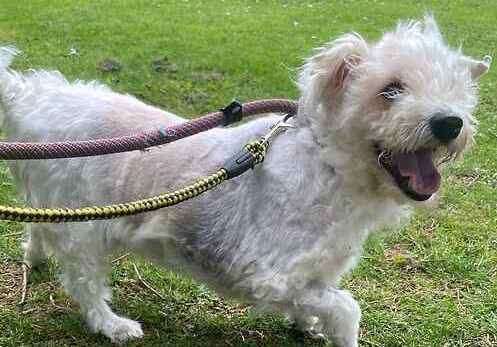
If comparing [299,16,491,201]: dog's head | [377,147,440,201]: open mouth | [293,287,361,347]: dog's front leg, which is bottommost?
[293,287,361,347]: dog's front leg

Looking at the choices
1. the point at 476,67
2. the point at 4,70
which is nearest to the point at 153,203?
the point at 4,70

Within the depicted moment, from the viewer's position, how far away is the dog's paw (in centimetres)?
399

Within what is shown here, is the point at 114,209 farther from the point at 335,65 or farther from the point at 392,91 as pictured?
the point at 392,91

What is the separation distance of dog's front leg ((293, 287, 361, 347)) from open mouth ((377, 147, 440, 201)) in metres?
0.64

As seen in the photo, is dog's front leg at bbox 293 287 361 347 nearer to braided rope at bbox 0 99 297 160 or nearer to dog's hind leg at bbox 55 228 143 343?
braided rope at bbox 0 99 297 160

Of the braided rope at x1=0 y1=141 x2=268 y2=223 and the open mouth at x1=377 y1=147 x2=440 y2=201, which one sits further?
the open mouth at x1=377 y1=147 x2=440 y2=201

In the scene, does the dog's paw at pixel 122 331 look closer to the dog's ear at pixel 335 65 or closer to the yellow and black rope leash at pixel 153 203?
the yellow and black rope leash at pixel 153 203

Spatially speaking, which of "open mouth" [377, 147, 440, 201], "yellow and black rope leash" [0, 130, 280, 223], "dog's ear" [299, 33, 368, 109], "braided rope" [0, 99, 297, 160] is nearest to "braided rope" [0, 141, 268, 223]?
"yellow and black rope leash" [0, 130, 280, 223]

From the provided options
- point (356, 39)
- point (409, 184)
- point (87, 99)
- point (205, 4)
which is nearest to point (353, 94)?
point (356, 39)

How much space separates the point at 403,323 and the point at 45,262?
221 centimetres

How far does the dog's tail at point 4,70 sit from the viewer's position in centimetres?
375

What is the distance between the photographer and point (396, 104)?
3068 millimetres

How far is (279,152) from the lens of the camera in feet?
11.6

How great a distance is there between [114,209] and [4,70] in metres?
1.39
